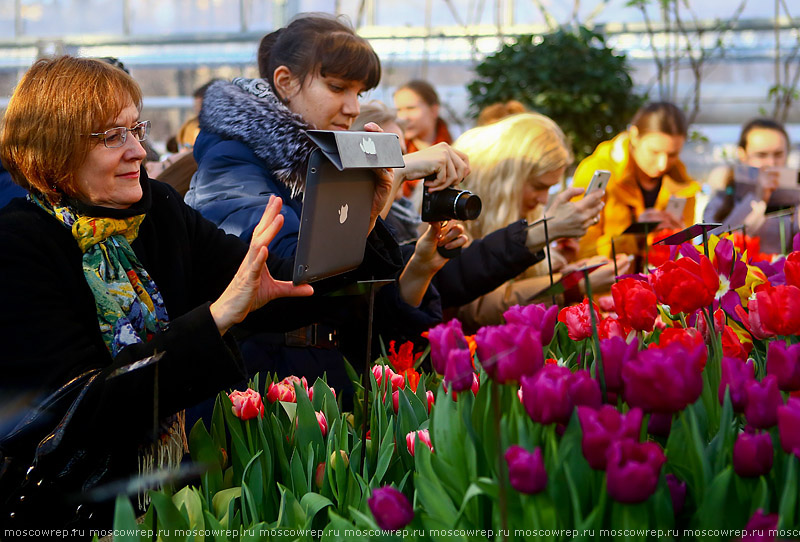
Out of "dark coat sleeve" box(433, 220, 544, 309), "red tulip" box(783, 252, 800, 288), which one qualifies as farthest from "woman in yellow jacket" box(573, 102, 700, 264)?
"red tulip" box(783, 252, 800, 288)

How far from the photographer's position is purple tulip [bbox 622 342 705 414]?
805mm

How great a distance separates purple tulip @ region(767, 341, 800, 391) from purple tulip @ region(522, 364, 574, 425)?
24 centimetres

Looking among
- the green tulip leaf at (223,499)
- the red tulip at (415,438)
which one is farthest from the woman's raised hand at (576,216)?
the green tulip leaf at (223,499)

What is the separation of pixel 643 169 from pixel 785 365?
3347 millimetres

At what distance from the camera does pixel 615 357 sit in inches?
36.5

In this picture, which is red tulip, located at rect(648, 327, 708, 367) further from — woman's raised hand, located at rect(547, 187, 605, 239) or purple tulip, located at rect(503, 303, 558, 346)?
woman's raised hand, located at rect(547, 187, 605, 239)

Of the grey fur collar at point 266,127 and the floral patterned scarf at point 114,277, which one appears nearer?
the floral patterned scarf at point 114,277

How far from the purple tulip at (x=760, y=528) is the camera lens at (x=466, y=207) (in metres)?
1.25

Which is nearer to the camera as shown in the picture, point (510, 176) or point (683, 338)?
point (683, 338)

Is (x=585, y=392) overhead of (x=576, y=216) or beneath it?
overhead

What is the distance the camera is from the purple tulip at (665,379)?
80 centimetres

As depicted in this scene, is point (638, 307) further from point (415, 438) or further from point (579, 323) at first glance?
point (415, 438)

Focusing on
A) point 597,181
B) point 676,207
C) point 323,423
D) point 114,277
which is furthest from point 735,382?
point 676,207

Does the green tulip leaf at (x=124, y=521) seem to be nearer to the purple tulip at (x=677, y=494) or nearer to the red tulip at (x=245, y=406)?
the red tulip at (x=245, y=406)
